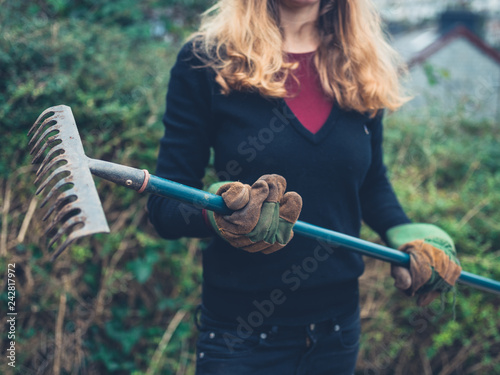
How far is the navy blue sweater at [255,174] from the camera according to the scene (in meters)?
1.39

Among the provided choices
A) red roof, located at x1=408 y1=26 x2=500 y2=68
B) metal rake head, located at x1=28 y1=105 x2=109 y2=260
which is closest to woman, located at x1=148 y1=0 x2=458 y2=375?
metal rake head, located at x1=28 y1=105 x2=109 y2=260

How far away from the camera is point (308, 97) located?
5.14ft

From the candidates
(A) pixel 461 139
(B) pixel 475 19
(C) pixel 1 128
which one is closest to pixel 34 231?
(C) pixel 1 128

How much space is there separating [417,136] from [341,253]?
3294mm

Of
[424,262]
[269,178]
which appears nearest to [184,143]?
[269,178]

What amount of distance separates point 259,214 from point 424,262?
2.59ft

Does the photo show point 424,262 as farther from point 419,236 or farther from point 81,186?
point 81,186

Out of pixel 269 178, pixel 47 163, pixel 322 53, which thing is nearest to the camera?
pixel 47 163

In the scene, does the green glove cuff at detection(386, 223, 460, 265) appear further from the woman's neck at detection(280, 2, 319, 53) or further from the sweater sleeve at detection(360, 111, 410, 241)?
the woman's neck at detection(280, 2, 319, 53)

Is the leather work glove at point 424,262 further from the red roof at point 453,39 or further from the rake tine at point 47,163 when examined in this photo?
the red roof at point 453,39

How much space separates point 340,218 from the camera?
1.54 metres

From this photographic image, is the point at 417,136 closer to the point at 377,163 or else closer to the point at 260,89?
the point at 377,163

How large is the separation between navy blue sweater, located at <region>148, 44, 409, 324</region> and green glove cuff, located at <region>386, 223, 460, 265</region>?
37 centimetres

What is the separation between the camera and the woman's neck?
161cm
